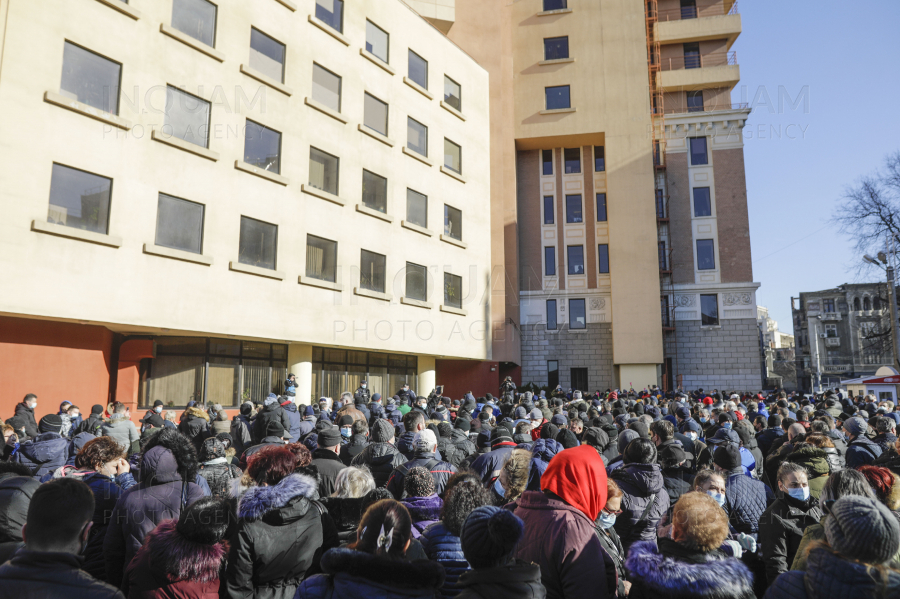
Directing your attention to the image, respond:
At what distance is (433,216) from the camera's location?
25.2 metres

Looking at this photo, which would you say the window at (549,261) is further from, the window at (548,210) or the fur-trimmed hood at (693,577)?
the fur-trimmed hood at (693,577)

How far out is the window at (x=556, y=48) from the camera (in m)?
36.8

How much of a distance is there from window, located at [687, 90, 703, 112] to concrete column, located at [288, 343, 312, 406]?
31.7 metres

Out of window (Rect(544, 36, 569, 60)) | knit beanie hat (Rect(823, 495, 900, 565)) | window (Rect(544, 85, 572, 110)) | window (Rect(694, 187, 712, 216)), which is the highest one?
window (Rect(544, 36, 569, 60))

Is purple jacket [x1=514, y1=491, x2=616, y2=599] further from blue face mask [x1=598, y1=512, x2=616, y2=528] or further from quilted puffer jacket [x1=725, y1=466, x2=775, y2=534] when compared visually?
quilted puffer jacket [x1=725, y1=466, x2=775, y2=534]

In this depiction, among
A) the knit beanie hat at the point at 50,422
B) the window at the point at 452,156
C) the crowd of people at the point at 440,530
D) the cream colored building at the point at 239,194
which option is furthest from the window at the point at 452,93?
the crowd of people at the point at 440,530

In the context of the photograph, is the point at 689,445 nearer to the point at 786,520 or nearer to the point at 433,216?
the point at 786,520

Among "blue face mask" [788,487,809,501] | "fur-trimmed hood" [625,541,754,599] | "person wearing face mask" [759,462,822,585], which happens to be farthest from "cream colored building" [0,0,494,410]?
"blue face mask" [788,487,809,501]

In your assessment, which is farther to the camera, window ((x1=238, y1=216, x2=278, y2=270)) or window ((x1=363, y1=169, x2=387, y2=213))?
window ((x1=363, y1=169, x2=387, y2=213))

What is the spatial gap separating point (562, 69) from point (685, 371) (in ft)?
66.5

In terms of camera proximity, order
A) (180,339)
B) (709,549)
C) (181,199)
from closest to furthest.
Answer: (709,549)
(181,199)
(180,339)

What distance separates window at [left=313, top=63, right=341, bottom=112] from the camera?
2105 cm

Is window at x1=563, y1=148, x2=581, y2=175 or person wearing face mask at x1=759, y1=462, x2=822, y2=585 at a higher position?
window at x1=563, y1=148, x2=581, y2=175

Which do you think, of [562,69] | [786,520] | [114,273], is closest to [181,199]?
[114,273]
